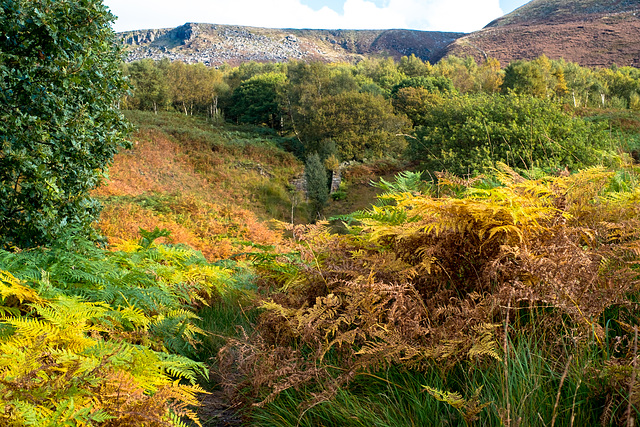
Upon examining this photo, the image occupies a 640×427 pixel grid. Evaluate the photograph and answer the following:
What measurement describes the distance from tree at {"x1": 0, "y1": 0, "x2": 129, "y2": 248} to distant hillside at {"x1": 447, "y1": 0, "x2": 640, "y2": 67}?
6583 cm

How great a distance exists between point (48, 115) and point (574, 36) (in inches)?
3951

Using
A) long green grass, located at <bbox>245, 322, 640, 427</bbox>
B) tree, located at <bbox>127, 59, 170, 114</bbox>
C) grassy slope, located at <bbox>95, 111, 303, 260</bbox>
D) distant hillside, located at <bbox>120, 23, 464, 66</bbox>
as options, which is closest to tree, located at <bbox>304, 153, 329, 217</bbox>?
grassy slope, located at <bbox>95, 111, 303, 260</bbox>

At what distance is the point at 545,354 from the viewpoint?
61.2 inches

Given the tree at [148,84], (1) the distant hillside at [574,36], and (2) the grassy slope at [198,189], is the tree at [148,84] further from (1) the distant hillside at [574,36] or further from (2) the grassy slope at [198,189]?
(1) the distant hillside at [574,36]

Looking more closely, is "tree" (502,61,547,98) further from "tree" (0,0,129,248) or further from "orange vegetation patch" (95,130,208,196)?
"tree" (0,0,129,248)

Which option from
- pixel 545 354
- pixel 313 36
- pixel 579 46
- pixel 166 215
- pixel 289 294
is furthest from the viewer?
pixel 313 36

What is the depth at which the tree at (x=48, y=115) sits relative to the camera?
4293mm

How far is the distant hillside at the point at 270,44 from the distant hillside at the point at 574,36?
156 feet

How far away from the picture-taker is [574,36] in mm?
81750

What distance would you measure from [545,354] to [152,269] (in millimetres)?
2483

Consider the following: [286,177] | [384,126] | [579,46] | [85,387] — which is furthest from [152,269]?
[579,46]

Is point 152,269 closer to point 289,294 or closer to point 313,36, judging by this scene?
point 289,294

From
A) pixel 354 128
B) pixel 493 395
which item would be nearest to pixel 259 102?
pixel 354 128

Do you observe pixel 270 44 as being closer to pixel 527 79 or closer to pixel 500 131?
pixel 527 79
